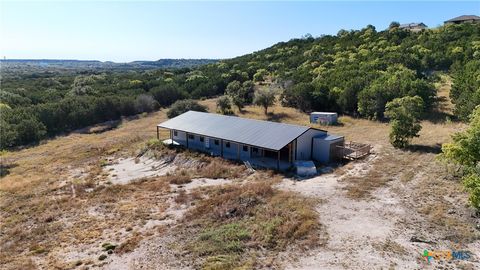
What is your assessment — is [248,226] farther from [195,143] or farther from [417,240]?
[195,143]

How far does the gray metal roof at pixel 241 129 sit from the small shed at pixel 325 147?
1.59 metres

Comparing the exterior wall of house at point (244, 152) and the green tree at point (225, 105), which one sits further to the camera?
the green tree at point (225, 105)

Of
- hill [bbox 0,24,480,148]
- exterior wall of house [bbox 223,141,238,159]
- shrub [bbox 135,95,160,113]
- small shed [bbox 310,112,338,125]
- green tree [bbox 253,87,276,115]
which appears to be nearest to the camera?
exterior wall of house [bbox 223,141,238,159]

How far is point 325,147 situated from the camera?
101 ft

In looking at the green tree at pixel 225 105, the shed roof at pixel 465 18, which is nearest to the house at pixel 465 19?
the shed roof at pixel 465 18

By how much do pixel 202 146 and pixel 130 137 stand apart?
13.1m

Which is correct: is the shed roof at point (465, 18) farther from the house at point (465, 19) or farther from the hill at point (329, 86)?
the hill at point (329, 86)

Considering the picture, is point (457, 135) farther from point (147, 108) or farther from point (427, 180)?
point (147, 108)

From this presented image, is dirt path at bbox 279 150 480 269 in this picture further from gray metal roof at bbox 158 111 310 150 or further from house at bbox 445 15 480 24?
house at bbox 445 15 480 24

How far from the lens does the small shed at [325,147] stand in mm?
30750

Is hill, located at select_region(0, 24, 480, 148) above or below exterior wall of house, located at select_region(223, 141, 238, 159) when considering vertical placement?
above

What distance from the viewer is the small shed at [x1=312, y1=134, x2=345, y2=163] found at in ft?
101

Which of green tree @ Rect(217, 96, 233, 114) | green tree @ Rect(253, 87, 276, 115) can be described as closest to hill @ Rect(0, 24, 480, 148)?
green tree @ Rect(217, 96, 233, 114)

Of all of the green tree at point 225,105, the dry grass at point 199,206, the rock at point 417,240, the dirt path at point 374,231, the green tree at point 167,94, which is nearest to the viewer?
the dirt path at point 374,231
